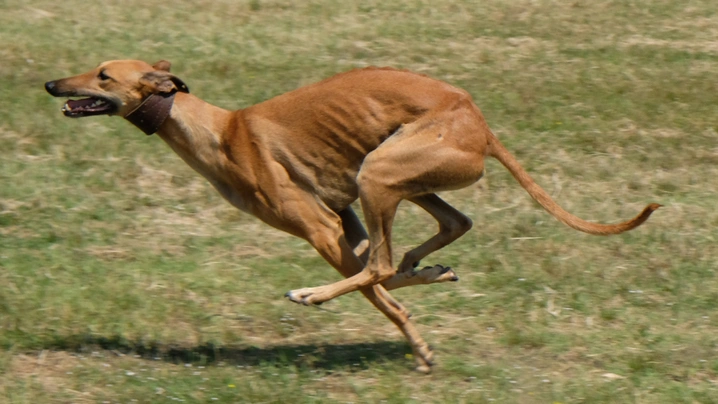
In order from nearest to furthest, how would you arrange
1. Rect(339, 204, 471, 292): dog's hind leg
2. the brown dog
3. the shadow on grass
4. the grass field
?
1. the brown dog
2. the grass field
3. the shadow on grass
4. Rect(339, 204, 471, 292): dog's hind leg

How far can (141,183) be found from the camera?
364 inches

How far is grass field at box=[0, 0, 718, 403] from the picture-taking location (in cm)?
634

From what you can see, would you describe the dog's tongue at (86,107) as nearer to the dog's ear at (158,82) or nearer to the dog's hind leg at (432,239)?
the dog's ear at (158,82)

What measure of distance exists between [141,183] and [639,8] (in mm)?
7234

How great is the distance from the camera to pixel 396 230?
8664mm

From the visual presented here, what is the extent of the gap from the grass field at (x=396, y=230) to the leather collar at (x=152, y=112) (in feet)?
4.16

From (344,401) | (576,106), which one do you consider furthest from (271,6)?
(344,401)

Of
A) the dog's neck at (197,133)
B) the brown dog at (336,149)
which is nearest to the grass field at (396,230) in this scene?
the brown dog at (336,149)

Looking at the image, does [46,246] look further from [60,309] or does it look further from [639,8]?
[639,8]

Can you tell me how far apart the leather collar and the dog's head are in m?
0.03

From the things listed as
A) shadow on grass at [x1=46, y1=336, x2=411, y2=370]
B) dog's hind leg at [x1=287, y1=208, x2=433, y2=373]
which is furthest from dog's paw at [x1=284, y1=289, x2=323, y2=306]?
shadow on grass at [x1=46, y1=336, x2=411, y2=370]

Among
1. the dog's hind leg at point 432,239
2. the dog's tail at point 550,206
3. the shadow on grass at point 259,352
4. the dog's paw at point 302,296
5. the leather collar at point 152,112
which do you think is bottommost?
the shadow on grass at point 259,352

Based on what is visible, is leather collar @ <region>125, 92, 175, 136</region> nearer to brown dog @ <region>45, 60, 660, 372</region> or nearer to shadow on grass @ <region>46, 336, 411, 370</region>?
brown dog @ <region>45, 60, 660, 372</region>

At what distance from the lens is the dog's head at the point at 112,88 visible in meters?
6.53
